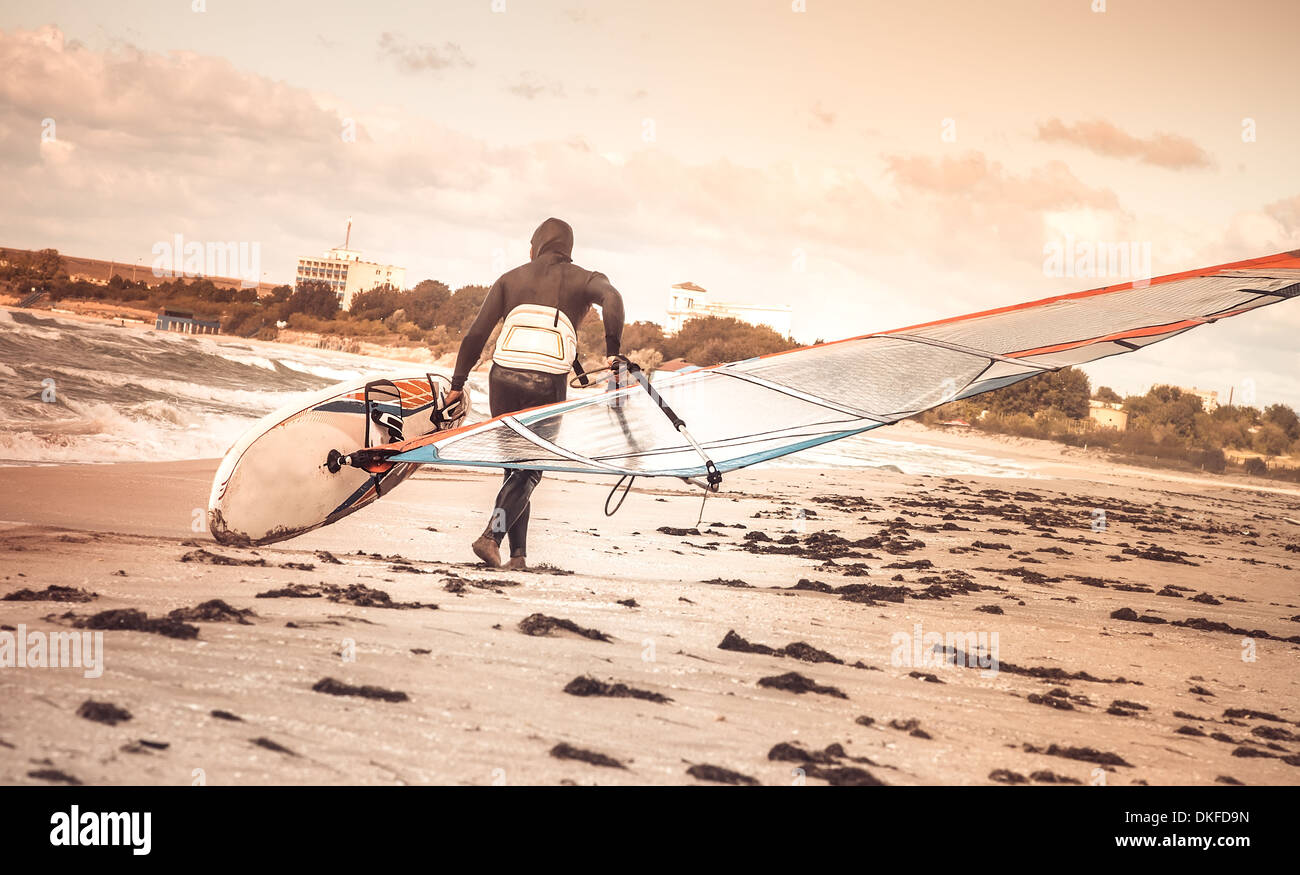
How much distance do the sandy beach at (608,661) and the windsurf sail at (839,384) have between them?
2.19 ft

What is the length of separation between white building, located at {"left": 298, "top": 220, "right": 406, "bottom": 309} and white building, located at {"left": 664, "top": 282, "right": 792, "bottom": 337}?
1369 centimetres

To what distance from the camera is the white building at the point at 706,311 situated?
48.1 m

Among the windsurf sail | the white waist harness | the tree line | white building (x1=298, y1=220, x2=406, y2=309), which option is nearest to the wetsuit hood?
the white waist harness

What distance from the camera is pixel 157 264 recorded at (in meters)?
36.8

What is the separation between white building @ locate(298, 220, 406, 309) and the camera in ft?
131

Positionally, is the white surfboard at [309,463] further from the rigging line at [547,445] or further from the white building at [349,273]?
the white building at [349,273]

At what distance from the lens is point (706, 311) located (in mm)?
57500

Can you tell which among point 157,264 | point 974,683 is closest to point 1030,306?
point 974,683

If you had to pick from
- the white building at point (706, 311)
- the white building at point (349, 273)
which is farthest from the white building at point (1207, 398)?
the white building at point (349, 273)

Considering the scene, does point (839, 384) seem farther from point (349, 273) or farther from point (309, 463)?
point (349, 273)

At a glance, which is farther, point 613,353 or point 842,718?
point 613,353
